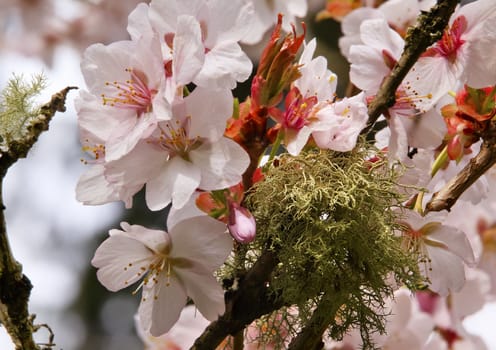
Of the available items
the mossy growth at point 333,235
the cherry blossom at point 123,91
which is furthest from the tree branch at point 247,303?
the cherry blossom at point 123,91

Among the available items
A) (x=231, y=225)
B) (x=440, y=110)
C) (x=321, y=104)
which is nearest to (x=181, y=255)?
(x=231, y=225)

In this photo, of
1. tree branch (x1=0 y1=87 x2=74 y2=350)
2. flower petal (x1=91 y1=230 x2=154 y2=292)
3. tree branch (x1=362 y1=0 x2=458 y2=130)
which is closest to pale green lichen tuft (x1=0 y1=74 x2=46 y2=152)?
tree branch (x1=0 y1=87 x2=74 y2=350)

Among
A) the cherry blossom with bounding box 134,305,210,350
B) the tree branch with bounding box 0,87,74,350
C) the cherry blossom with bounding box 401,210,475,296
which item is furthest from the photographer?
the cherry blossom with bounding box 134,305,210,350

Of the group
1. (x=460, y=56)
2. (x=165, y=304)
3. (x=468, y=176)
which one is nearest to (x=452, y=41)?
(x=460, y=56)

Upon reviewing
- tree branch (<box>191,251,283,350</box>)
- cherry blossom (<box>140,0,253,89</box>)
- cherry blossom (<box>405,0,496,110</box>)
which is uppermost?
cherry blossom (<box>405,0,496,110</box>)

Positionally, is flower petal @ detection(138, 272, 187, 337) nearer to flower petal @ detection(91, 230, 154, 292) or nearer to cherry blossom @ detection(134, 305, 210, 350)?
flower petal @ detection(91, 230, 154, 292)

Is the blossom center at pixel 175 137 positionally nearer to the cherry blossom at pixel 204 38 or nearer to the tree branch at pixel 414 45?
the cherry blossom at pixel 204 38

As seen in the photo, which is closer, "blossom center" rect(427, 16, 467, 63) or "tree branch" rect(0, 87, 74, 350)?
"tree branch" rect(0, 87, 74, 350)
